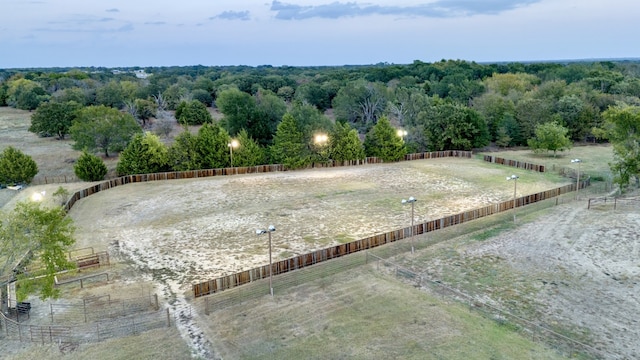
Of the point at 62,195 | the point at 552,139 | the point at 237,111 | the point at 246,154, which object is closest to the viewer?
the point at 62,195

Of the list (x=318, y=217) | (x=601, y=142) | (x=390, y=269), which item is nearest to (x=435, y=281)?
(x=390, y=269)

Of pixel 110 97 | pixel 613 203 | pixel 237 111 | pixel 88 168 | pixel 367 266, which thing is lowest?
pixel 367 266

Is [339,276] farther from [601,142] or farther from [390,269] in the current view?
[601,142]

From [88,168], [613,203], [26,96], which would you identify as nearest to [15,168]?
[88,168]

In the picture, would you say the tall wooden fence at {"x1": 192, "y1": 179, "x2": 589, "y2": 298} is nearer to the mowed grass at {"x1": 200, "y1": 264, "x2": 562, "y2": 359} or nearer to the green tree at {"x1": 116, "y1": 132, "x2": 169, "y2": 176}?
the mowed grass at {"x1": 200, "y1": 264, "x2": 562, "y2": 359}

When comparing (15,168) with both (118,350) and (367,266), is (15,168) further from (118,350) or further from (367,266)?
(367,266)

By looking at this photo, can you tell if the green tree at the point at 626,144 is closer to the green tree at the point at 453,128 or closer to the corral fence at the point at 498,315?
the green tree at the point at 453,128
